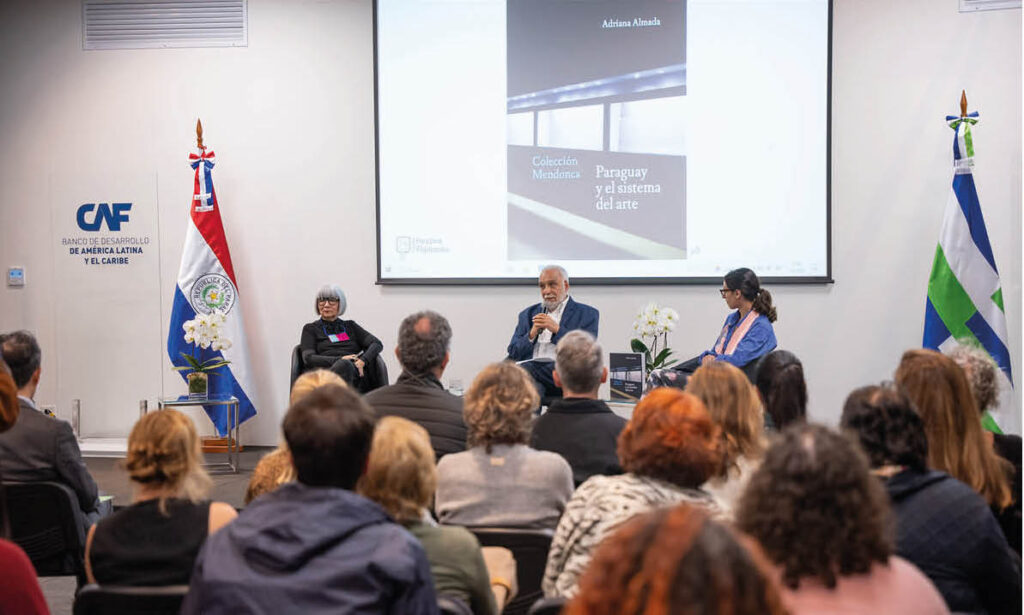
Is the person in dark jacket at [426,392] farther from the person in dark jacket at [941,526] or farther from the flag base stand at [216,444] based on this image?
the flag base stand at [216,444]

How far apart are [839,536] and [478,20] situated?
18.1ft

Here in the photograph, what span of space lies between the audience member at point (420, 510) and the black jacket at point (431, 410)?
105 centimetres

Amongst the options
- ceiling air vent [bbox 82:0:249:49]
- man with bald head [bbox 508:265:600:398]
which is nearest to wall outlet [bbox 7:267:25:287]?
ceiling air vent [bbox 82:0:249:49]

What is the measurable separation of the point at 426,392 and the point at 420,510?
121cm

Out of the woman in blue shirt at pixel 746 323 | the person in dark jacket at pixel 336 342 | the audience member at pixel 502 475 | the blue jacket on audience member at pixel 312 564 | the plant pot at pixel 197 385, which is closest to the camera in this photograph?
the blue jacket on audience member at pixel 312 564

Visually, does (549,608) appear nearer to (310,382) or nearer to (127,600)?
(127,600)

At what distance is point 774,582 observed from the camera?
822 millimetres

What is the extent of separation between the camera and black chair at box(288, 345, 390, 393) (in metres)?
5.80

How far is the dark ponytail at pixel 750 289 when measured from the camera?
4.84 metres

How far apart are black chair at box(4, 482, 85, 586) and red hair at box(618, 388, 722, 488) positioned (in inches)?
72.6

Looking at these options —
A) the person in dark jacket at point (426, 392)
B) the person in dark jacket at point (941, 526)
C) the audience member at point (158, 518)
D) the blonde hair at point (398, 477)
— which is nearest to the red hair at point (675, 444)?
the person in dark jacket at point (941, 526)

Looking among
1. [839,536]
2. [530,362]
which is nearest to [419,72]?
[530,362]

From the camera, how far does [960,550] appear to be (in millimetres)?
1795

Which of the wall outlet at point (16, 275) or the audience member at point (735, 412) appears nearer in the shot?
the audience member at point (735, 412)
